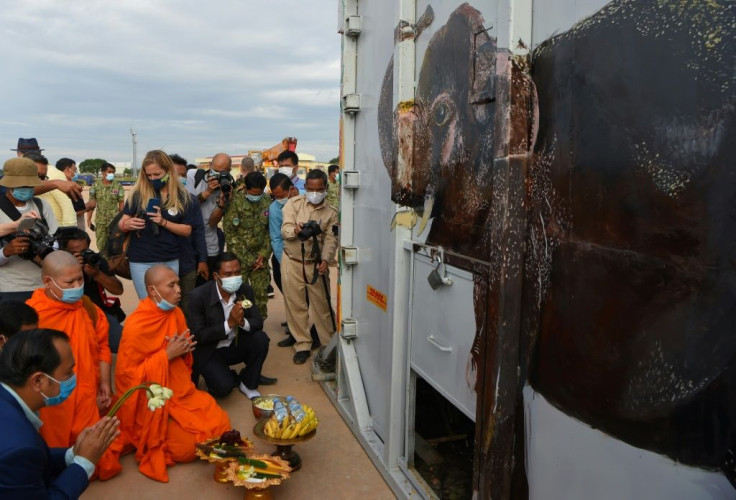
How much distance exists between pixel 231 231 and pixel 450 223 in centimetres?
351

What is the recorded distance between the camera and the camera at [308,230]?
4.81 m

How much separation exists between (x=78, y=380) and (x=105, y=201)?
5.45 meters

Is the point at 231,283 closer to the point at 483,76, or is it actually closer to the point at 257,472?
the point at 257,472

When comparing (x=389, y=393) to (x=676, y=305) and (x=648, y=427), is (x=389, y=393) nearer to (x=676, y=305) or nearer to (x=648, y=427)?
(x=648, y=427)

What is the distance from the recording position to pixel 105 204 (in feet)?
27.1

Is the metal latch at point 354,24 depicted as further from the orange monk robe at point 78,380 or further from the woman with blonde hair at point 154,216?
the orange monk robe at point 78,380

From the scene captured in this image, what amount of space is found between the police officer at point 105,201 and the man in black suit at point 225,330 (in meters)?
4.56

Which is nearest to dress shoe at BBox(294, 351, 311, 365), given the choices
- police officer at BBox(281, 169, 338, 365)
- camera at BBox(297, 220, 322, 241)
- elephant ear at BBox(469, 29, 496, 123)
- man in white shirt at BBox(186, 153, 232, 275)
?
police officer at BBox(281, 169, 338, 365)

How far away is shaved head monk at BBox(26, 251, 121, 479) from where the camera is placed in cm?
329

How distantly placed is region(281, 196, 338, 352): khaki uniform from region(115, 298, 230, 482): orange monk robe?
1427mm

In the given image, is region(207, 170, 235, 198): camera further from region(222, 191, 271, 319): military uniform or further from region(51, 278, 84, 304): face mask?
region(51, 278, 84, 304): face mask

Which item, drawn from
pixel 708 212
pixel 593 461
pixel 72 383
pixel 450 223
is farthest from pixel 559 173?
pixel 72 383

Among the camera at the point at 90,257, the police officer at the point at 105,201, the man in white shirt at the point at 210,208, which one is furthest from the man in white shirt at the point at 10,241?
the police officer at the point at 105,201

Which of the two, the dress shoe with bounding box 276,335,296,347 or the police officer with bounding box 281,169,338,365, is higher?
the police officer with bounding box 281,169,338,365
